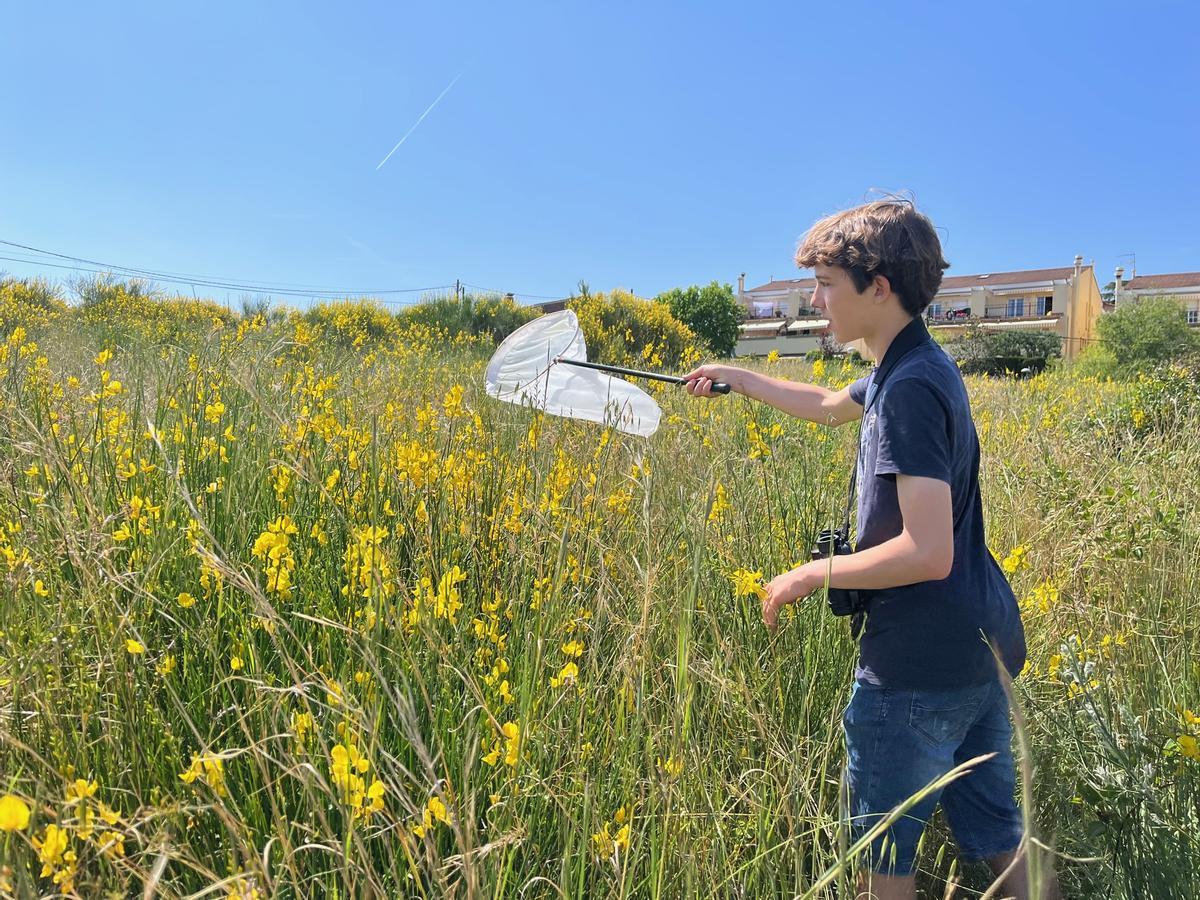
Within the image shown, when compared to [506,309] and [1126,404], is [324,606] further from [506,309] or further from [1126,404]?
[506,309]

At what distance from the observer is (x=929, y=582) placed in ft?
5.15

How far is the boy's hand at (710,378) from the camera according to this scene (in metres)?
2.40

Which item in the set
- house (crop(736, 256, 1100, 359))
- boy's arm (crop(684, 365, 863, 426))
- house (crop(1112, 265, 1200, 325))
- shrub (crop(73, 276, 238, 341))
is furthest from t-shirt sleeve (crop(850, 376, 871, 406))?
house (crop(1112, 265, 1200, 325))

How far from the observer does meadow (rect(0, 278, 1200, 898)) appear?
1165 mm

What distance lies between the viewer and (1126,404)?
21.5 ft

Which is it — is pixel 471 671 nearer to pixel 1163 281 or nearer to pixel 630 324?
pixel 630 324

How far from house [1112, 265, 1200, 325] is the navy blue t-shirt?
211ft

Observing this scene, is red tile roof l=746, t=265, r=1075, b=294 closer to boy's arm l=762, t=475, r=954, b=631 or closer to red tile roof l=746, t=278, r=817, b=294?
red tile roof l=746, t=278, r=817, b=294

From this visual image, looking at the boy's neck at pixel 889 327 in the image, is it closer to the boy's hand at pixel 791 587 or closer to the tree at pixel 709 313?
the boy's hand at pixel 791 587

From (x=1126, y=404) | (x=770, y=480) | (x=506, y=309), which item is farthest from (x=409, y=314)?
(x=770, y=480)

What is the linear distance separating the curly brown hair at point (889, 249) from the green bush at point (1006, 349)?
28140 millimetres

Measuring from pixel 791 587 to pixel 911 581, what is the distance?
226 millimetres

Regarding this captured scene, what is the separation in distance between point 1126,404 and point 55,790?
7.71 m

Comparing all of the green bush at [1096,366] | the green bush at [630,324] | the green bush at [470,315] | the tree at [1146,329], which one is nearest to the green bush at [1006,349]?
the tree at [1146,329]
